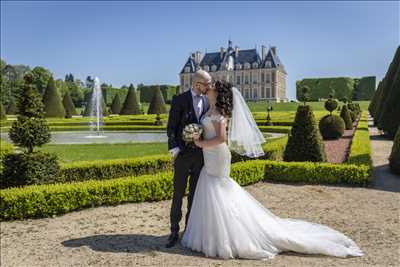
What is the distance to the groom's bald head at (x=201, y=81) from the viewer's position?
4223 millimetres

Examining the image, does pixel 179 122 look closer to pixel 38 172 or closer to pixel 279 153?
pixel 38 172

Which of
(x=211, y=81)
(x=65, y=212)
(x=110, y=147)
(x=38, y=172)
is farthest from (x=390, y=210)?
(x=110, y=147)

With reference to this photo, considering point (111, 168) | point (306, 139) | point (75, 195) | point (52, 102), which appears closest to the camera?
point (75, 195)

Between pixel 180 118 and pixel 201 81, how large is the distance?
1.63 feet

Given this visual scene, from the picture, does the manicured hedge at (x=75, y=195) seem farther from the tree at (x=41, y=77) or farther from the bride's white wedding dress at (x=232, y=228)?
the tree at (x=41, y=77)

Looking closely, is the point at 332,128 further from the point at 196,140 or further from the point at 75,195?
the point at 196,140

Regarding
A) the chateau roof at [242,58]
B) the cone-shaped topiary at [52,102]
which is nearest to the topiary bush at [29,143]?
the cone-shaped topiary at [52,102]

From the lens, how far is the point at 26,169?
6.86 m

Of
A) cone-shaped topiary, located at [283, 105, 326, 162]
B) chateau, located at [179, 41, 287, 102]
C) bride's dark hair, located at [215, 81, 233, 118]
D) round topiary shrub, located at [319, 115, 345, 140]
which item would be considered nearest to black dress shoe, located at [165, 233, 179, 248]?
bride's dark hair, located at [215, 81, 233, 118]

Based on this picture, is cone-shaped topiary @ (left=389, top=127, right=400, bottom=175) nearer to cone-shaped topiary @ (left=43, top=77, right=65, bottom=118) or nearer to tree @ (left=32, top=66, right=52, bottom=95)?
cone-shaped topiary @ (left=43, top=77, right=65, bottom=118)

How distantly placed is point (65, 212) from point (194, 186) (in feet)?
8.81

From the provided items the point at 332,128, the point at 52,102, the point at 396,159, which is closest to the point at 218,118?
the point at 396,159

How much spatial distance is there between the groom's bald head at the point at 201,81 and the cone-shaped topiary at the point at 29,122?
3.95m

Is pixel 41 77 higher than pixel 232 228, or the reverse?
pixel 41 77
